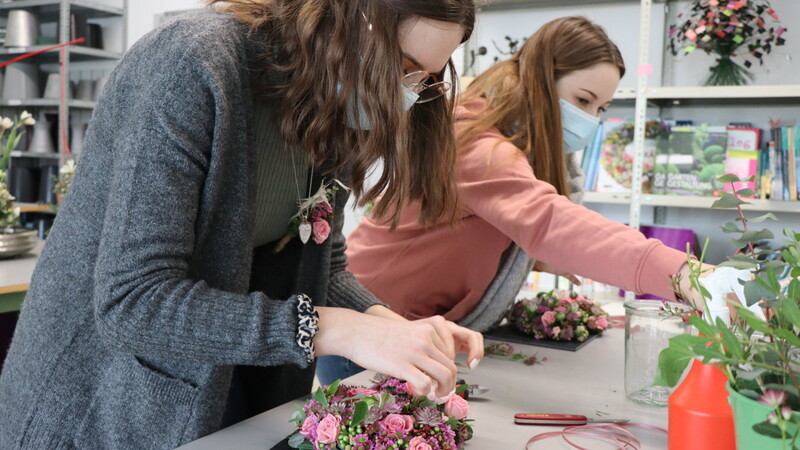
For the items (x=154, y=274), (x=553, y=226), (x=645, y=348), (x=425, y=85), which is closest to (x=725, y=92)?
(x=553, y=226)

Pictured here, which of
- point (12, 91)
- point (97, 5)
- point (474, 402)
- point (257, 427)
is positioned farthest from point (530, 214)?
point (12, 91)

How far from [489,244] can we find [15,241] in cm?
165

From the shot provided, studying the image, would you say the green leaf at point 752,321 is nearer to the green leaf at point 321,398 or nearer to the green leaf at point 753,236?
the green leaf at point 753,236

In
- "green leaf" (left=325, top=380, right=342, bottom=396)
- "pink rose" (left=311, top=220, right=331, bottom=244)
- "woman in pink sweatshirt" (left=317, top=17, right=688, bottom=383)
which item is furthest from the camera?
"woman in pink sweatshirt" (left=317, top=17, right=688, bottom=383)

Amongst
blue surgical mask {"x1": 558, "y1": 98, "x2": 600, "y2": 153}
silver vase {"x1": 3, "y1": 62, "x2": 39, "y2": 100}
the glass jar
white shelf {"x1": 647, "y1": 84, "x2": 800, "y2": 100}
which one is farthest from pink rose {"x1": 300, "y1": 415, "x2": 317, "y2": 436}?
silver vase {"x1": 3, "y1": 62, "x2": 39, "y2": 100}

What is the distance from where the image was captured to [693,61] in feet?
9.39

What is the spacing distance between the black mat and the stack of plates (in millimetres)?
1634

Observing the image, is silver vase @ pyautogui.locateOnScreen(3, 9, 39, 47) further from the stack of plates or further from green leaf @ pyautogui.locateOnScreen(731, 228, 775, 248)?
green leaf @ pyautogui.locateOnScreen(731, 228, 775, 248)

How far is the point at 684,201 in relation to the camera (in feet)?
8.71

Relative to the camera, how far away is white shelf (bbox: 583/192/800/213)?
252cm

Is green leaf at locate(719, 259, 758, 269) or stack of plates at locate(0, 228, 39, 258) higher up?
green leaf at locate(719, 259, 758, 269)

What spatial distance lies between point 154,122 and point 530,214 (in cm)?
74

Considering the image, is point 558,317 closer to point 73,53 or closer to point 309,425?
point 309,425

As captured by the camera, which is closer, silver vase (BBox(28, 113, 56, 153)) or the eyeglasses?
the eyeglasses
